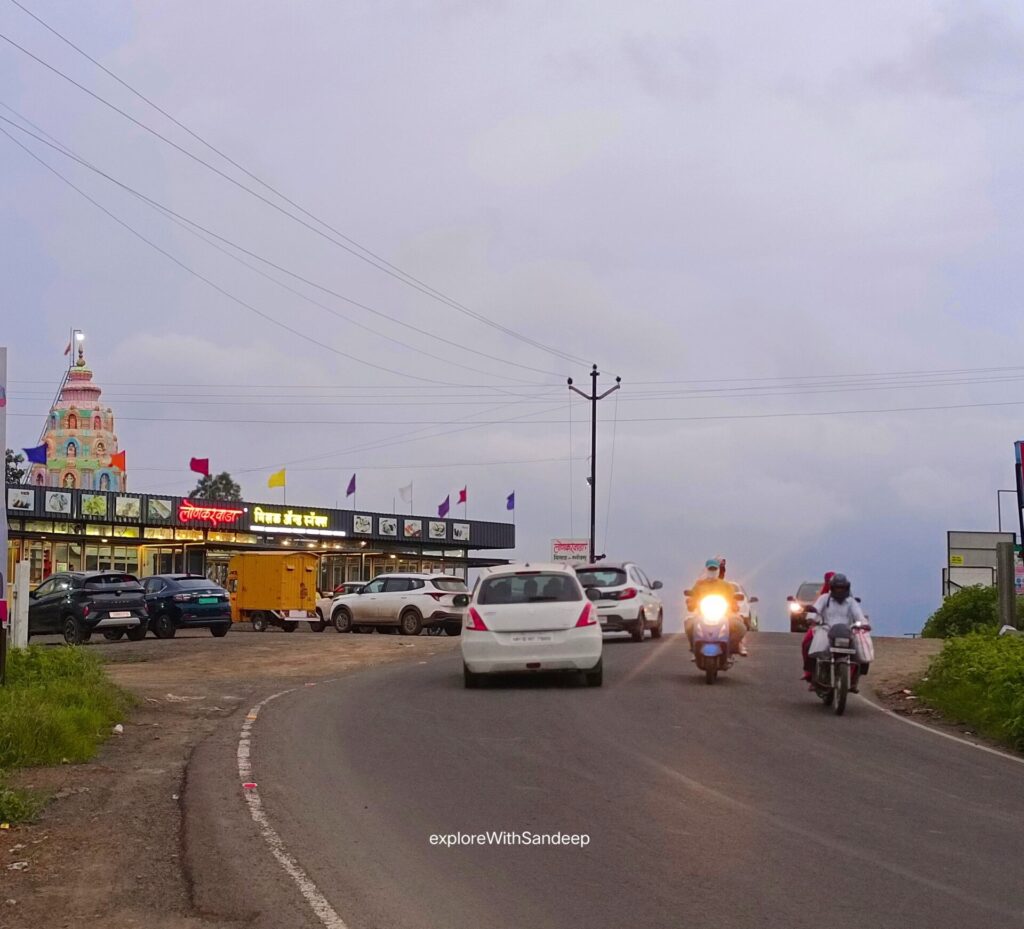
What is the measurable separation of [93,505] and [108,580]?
32.8 m

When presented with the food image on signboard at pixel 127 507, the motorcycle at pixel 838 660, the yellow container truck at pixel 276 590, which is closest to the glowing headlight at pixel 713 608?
the motorcycle at pixel 838 660

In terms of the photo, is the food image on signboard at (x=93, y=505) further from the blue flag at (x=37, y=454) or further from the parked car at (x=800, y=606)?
the parked car at (x=800, y=606)

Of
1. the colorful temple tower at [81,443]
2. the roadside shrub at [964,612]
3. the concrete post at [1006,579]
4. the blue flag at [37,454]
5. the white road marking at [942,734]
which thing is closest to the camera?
the white road marking at [942,734]

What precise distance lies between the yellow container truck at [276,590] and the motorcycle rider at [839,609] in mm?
26060

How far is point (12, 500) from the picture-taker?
190 feet

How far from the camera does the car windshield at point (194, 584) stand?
33.2 meters

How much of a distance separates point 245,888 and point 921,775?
5.93 metres

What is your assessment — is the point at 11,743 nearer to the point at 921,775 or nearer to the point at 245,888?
the point at 245,888

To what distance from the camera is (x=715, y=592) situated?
Answer: 1722 centimetres

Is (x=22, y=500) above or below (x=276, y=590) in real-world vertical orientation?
above

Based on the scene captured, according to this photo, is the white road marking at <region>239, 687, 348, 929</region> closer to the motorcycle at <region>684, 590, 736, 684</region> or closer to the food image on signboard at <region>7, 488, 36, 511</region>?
the motorcycle at <region>684, 590, 736, 684</region>

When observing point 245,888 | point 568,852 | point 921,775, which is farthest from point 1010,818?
point 245,888

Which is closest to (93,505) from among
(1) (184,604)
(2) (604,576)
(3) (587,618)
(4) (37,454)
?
(4) (37,454)

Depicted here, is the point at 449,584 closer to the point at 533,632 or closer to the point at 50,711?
the point at 533,632
